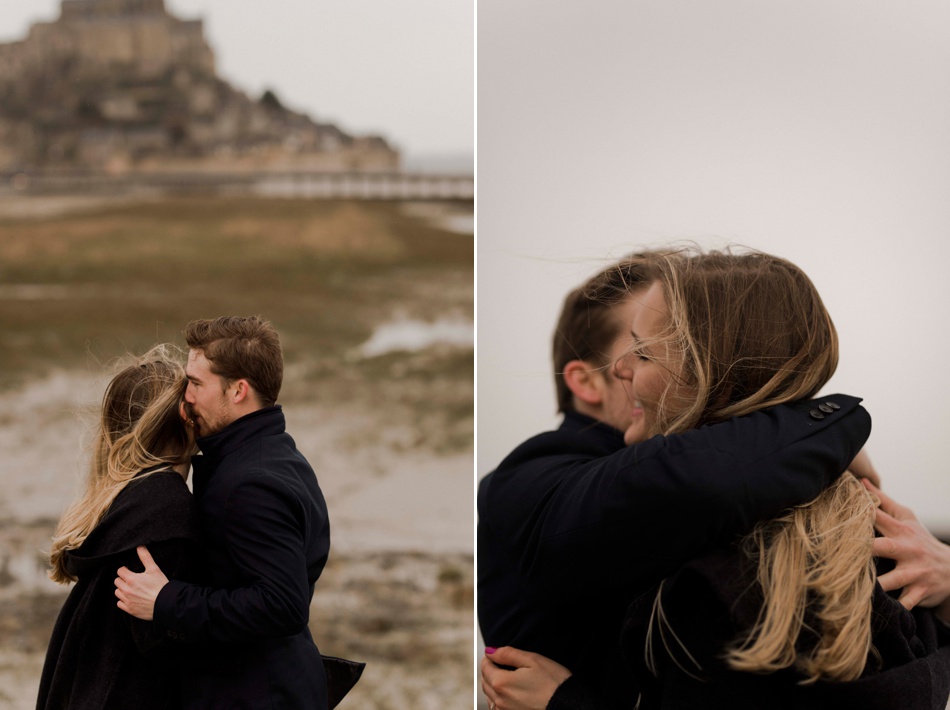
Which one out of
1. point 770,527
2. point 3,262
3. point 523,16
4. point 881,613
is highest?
point 523,16

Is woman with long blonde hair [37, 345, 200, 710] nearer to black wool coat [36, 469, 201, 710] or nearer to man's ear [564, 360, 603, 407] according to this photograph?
black wool coat [36, 469, 201, 710]

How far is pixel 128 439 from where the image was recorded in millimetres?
1672

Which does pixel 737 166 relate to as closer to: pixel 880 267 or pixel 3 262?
pixel 880 267

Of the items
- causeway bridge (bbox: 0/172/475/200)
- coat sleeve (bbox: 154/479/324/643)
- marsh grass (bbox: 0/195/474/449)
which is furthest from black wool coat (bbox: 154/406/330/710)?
causeway bridge (bbox: 0/172/475/200)

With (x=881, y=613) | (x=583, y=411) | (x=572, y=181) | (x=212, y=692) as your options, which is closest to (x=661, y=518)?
(x=881, y=613)

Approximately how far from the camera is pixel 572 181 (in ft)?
13.3

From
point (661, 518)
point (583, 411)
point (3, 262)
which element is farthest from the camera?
point (3, 262)

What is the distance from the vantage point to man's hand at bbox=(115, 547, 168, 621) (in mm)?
1520

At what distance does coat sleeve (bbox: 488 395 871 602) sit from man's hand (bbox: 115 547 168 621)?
637 millimetres

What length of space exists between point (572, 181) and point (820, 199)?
1.07m

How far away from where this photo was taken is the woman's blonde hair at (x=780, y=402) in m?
1.24

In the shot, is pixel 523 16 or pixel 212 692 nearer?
pixel 212 692

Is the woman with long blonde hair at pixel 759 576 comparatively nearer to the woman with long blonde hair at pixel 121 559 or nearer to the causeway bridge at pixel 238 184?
the woman with long blonde hair at pixel 121 559

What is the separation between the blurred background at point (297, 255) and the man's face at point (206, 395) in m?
3.38
